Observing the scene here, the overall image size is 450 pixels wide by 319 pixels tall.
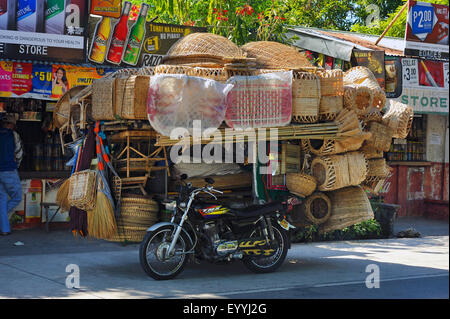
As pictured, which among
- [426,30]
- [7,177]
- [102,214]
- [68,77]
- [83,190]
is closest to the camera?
[102,214]

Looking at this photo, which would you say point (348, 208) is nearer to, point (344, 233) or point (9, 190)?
point (344, 233)

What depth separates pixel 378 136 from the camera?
8680mm

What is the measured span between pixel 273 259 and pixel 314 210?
2.89 ft

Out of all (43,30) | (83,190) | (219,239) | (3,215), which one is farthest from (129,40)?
(219,239)

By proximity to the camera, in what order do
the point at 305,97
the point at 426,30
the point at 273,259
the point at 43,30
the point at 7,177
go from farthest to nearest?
the point at 426,30 < the point at 7,177 < the point at 43,30 < the point at 273,259 < the point at 305,97

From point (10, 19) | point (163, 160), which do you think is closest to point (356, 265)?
point (163, 160)

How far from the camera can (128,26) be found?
1171 cm

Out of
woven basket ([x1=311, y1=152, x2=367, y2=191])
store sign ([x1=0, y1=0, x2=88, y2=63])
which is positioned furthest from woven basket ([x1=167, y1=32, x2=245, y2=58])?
store sign ([x1=0, y1=0, x2=88, y2=63])

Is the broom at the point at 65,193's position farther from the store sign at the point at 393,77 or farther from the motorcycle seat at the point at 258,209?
the store sign at the point at 393,77

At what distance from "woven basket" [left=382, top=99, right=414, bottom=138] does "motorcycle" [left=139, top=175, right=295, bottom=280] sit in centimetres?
193

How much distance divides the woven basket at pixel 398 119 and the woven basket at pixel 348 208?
1.02 m

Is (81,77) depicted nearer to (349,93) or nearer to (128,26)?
(128,26)

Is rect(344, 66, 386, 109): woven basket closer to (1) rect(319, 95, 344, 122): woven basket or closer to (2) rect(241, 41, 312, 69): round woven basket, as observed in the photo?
(1) rect(319, 95, 344, 122): woven basket
